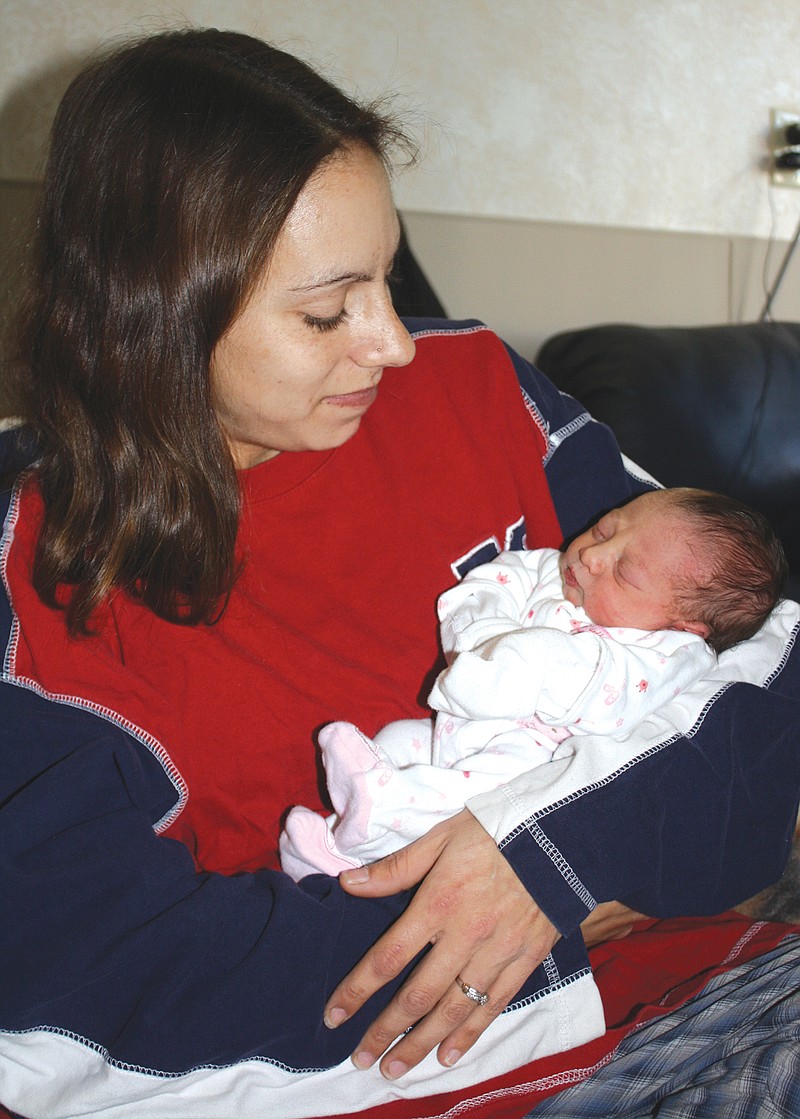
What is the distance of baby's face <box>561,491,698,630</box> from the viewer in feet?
3.83

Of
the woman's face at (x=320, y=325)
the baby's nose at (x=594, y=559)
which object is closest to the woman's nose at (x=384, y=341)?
the woman's face at (x=320, y=325)

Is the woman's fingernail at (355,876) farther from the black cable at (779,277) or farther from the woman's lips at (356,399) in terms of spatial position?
the black cable at (779,277)

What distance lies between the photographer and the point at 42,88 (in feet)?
6.81

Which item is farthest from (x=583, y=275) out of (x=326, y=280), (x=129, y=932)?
(x=129, y=932)

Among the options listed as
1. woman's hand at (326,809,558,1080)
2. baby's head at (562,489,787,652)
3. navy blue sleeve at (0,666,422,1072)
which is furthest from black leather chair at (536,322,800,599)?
navy blue sleeve at (0,666,422,1072)

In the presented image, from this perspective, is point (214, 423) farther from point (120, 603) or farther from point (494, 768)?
point (494, 768)

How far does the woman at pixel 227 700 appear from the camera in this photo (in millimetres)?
977

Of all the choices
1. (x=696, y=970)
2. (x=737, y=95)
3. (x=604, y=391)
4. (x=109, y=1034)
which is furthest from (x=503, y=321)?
(x=109, y=1034)

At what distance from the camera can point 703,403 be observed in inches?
82.7

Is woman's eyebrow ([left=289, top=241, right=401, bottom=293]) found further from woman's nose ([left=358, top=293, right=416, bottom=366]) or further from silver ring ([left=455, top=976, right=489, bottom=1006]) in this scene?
silver ring ([left=455, top=976, right=489, bottom=1006])

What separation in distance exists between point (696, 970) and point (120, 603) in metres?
0.80

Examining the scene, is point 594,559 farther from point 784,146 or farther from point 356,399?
point 784,146

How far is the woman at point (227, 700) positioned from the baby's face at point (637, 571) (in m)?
0.15

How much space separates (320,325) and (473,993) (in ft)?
2.41
